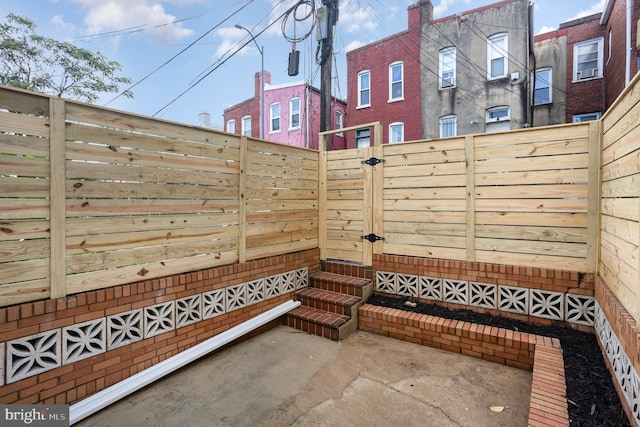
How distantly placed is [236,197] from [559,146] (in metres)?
3.47

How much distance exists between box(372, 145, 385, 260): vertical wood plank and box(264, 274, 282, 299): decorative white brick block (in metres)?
1.40

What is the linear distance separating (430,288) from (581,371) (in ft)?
5.33

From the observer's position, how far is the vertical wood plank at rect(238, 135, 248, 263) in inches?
139

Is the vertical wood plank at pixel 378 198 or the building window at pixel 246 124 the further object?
the building window at pixel 246 124

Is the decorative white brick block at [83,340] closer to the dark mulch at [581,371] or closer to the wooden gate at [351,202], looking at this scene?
the wooden gate at [351,202]

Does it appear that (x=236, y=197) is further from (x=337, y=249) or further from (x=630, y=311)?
(x=630, y=311)

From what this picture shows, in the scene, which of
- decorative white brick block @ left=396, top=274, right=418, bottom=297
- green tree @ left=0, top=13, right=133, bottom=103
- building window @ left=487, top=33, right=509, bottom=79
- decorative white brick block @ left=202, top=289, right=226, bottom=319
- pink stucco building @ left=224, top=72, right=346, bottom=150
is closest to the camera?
decorative white brick block @ left=202, top=289, right=226, bottom=319

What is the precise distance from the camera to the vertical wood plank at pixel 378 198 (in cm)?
425

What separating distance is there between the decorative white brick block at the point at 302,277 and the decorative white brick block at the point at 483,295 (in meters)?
2.13

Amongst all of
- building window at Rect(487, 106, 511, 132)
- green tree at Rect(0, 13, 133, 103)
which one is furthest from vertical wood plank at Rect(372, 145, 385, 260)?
green tree at Rect(0, 13, 133, 103)

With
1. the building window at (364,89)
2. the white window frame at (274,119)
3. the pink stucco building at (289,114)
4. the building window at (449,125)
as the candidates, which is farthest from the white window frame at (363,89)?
the white window frame at (274,119)

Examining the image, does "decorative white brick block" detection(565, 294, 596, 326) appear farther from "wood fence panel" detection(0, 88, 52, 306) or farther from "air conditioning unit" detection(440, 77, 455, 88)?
"air conditioning unit" detection(440, 77, 455, 88)

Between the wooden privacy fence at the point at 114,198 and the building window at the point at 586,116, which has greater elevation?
the building window at the point at 586,116

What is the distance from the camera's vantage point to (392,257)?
13.7 ft
